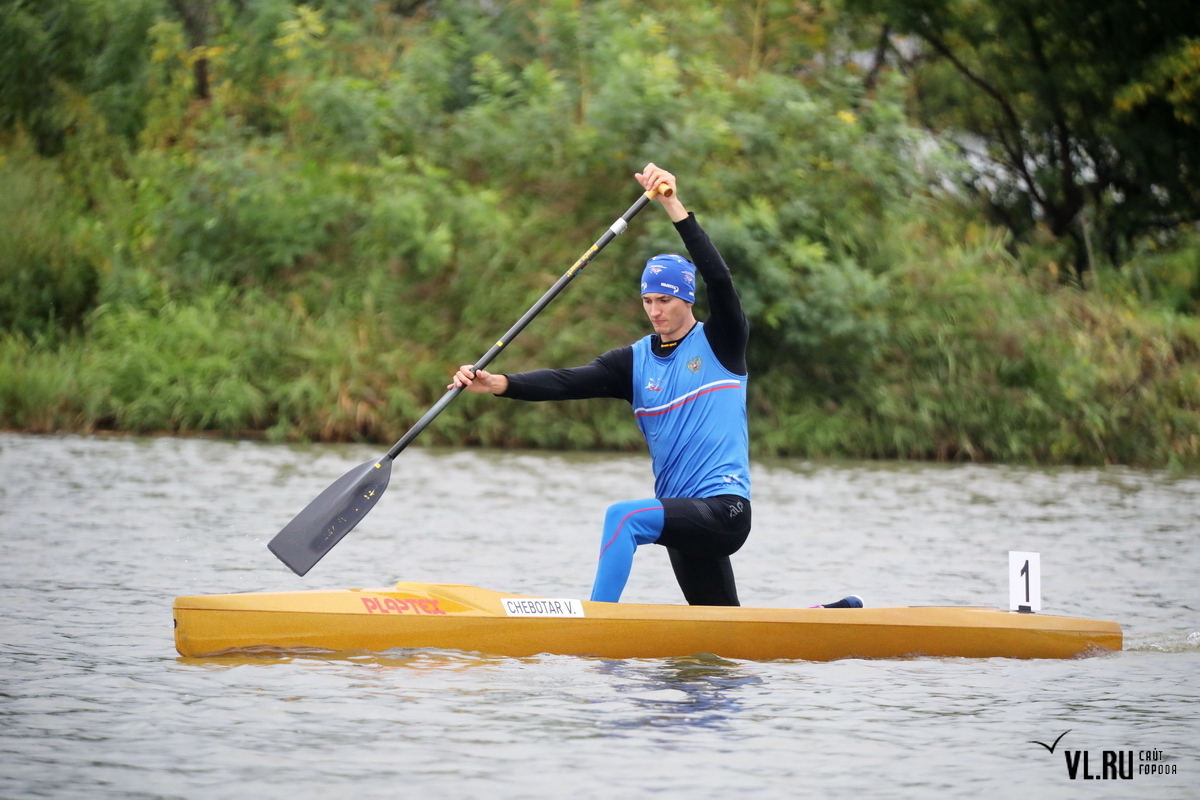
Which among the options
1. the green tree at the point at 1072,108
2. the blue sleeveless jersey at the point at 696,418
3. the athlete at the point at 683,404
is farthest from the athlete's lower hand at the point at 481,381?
the green tree at the point at 1072,108

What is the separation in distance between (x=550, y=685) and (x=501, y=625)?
1.46 ft

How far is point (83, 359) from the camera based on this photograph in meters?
17.9

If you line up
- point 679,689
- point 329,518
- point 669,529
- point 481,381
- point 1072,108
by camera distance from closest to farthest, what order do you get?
point 679,689 → point 669,529 → point 481,381 → point 329,518 → point 1072,108

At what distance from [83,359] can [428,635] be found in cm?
1328

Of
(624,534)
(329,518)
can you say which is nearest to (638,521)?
(624,534)

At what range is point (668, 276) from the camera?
5.96 metres

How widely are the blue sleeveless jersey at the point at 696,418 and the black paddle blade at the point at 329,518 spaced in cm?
158

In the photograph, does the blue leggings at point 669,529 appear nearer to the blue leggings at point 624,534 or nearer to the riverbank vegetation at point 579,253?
the blue leggings at point 624,534

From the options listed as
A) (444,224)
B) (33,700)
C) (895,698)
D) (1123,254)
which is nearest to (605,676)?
(895,698)

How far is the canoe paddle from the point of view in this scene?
661 cm

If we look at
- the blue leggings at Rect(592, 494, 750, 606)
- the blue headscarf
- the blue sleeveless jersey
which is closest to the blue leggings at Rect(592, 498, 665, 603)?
the blue leggings at Rect(592, 494, 750, 606)

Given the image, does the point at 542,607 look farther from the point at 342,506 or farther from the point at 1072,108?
the point at 1072,108

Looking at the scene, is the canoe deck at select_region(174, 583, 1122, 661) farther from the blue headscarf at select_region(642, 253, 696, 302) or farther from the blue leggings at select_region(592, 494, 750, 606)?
the blue headscarf at select_region(642, 253, 696, 302)

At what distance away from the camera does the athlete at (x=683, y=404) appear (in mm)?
5859
